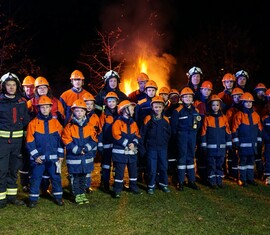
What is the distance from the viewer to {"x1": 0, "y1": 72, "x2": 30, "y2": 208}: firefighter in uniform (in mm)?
7281

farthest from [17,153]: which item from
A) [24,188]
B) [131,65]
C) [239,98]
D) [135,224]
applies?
[131,65]

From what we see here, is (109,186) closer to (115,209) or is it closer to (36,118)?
(115,209)

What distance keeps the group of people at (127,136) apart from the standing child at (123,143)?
20 millimetres

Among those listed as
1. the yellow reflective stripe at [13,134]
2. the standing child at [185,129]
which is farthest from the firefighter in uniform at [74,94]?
the standing child at [185,129]

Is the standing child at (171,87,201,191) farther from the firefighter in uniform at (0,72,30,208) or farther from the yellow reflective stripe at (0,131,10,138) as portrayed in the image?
the yellow reflective stripe at (0,131,10,138)

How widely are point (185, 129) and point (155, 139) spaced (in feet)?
2.48

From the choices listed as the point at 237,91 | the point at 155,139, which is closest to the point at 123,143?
the point at 155,139

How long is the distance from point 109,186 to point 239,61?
22039mm

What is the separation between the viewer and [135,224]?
21.6ft

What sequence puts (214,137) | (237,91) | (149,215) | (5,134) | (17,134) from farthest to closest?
(237,91), (214,137), (17,134), (5,134), (149,215)

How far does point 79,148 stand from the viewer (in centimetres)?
749

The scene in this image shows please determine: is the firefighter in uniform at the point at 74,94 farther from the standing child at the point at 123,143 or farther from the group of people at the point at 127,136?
the standing child at the point at 123,143

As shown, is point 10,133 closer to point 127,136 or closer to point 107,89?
point 127,136

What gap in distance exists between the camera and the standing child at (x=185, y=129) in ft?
28.9
